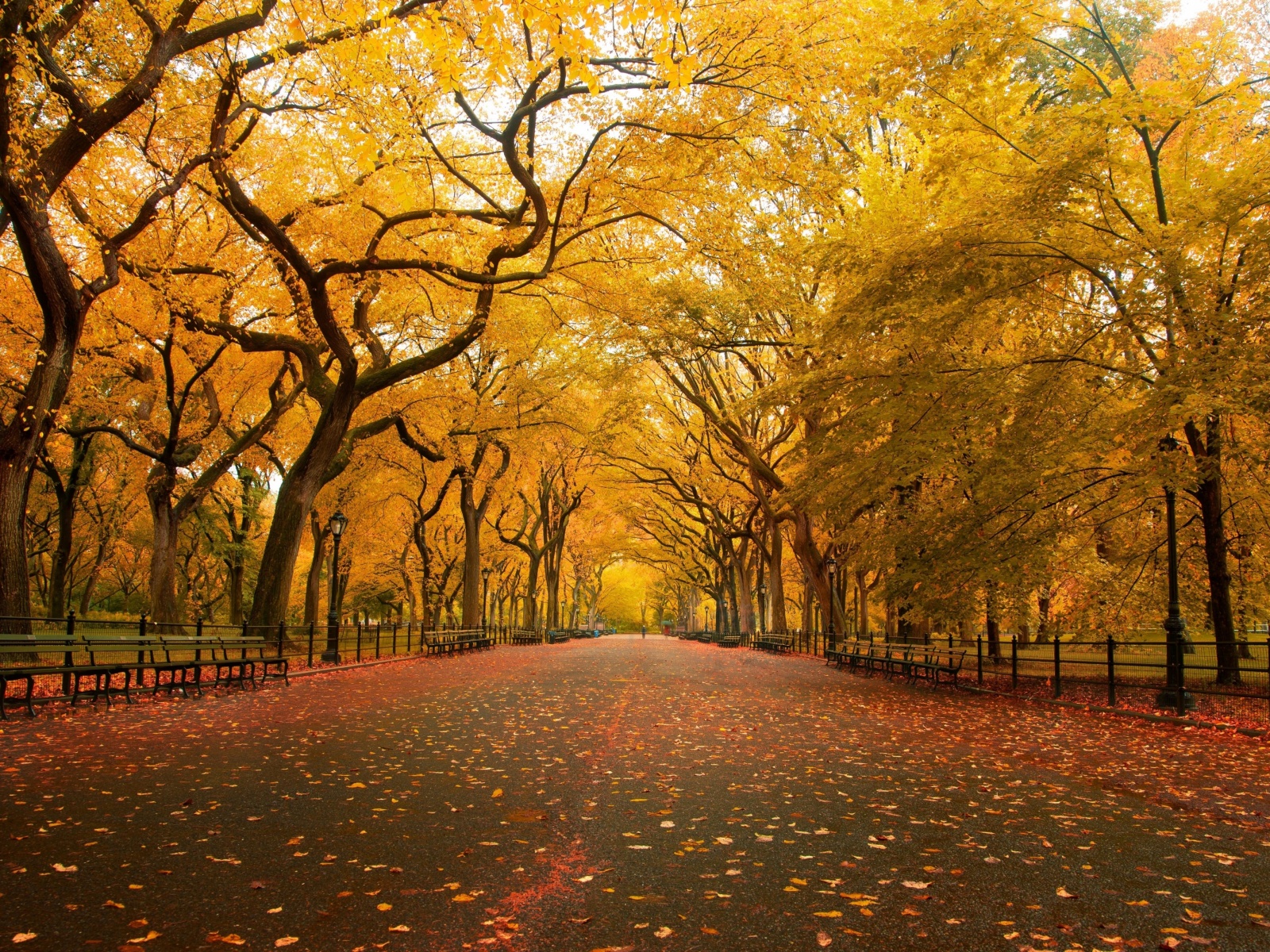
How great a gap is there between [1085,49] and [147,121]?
25859 millimetres

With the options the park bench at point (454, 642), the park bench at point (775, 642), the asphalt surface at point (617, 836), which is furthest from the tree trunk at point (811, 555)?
the asphalt surface at point (617, 836)

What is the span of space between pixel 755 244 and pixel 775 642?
68.8ft

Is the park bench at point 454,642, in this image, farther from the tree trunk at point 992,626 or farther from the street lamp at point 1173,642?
the street lamp at point 1173,642

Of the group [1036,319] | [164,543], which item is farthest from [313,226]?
[1036,319]

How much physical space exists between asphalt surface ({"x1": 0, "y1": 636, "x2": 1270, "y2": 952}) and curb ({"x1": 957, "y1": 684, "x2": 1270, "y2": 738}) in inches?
13.9

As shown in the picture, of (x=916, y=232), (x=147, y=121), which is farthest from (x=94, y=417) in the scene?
(x=916, y=232)

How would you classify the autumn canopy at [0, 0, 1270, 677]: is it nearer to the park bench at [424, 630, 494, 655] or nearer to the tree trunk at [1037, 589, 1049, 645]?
the tree trunk at [1037, 589, 1049, 645]

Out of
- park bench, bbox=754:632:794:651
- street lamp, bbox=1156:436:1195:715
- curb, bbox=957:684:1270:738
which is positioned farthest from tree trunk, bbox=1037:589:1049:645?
park bench, bbox=754:632:794:651

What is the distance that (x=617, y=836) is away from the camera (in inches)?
203

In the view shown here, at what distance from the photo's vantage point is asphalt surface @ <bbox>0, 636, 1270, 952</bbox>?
3695mm

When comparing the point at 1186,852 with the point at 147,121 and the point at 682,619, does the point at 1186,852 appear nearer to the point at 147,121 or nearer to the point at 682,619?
the point at 147,121

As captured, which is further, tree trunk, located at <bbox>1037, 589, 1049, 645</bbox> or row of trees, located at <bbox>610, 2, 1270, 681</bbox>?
tree trunk, located at <bbox>1037, 589, 1049, 645</bbox>

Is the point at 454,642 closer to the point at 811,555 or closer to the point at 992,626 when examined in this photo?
the point at 811,555

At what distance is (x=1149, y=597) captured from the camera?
15.8 m
